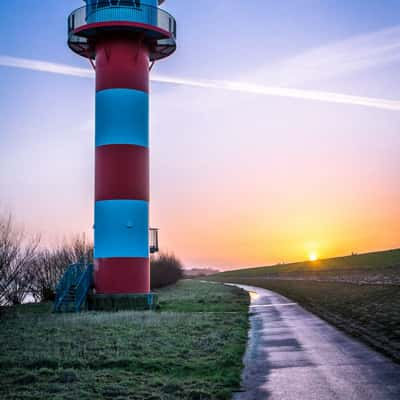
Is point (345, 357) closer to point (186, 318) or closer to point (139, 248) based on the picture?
point (186, 318)

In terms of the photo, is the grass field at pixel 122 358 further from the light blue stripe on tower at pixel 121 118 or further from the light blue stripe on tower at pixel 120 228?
the light blue stripe on tower at pixel 121 118

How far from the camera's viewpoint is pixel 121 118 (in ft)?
101

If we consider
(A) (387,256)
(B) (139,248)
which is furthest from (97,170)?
(A) (387,256)

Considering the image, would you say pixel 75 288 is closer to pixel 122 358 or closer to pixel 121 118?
pixel 121 118

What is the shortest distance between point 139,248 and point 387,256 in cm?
6173

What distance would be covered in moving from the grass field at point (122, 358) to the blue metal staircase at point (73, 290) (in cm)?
610

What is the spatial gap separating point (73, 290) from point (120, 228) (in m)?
4.20

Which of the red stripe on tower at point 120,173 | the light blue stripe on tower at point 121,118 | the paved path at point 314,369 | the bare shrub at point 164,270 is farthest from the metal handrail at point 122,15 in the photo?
the bare shrub at point 164,270

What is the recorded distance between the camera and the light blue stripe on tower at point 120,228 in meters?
30.3

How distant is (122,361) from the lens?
1423cm

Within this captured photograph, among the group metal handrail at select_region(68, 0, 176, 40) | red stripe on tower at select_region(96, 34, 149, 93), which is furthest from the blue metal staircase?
metal handrail at select_region(68, 0, 176, 40)

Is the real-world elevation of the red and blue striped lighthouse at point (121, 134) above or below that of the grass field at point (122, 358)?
above

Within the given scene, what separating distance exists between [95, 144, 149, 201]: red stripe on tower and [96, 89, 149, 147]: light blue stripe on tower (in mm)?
404

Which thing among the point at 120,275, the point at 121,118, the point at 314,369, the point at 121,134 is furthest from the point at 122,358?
the point at 121,118
